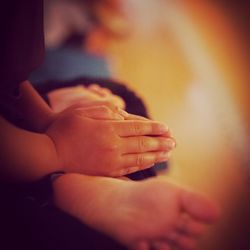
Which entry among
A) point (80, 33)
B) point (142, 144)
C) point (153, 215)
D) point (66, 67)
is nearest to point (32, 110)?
point (142, 144)

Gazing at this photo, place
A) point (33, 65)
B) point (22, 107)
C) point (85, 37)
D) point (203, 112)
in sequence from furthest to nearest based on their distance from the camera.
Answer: point (85, 37) < point (203, 112) < point (22, 107) < point (33, 65)

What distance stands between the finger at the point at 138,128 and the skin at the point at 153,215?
0.41 ft

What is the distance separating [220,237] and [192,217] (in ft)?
1.12

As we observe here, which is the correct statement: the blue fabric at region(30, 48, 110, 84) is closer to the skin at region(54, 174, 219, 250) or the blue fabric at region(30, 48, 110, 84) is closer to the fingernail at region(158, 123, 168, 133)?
the fingernail at region(158, 123, 168, 133)

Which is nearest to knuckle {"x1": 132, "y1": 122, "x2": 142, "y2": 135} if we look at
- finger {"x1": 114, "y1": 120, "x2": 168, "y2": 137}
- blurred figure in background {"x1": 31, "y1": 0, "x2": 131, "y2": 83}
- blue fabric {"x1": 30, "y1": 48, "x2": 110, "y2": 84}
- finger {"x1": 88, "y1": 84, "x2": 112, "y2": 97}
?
finger {"x1": 114, "y1": 120, "x2": 168, "y2": 137}

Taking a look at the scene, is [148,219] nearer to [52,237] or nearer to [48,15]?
[52,237]

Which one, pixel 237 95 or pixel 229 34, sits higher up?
pixel 229 34

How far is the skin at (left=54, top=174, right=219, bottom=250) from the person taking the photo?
1.43 feet

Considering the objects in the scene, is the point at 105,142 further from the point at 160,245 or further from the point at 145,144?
the point at 160,245

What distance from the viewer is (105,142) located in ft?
1.92

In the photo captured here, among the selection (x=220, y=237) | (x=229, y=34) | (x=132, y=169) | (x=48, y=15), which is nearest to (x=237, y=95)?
(x=229, y=34)

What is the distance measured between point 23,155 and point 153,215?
22cm

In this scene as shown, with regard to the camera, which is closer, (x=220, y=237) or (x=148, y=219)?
(x=148, y=219)

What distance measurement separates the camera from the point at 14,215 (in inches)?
20.4
